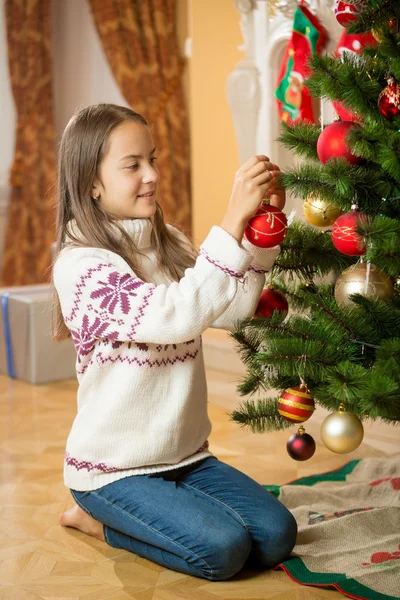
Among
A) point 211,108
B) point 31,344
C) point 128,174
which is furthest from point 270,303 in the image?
point 211,108

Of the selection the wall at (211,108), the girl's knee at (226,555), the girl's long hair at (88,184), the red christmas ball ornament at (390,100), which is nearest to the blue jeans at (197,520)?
the girl's knee at (226,555)

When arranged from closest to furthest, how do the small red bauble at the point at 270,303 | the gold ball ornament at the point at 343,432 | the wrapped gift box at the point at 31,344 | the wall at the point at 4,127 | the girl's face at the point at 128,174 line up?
the gold ball ornament at the point at 343,432
the small red bauble at the point at 270,303
the girl's face at the point at 128,174
the wrapped gift box at the point at 31,344
the wall at the point at 4,127

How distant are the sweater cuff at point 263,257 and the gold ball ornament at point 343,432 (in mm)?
382

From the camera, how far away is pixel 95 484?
1816mm

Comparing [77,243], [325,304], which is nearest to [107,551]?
[77,243]

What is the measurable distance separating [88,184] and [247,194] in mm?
449

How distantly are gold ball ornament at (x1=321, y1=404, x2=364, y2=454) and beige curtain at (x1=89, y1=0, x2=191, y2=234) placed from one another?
3645 millimetres

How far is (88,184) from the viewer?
71.7 inches

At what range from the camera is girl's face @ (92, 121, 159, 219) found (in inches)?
70.6

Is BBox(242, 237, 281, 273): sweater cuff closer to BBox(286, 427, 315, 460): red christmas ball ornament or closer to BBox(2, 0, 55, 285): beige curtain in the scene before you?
BBox(286, 427, 315, 460): red christmas ball ornament

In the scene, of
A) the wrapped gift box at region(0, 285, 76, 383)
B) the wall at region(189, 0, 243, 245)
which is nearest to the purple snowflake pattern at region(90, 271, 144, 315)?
the wrapped gift box at region(0, 285, 76, 383)

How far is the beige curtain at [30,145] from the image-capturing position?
4.95 meters

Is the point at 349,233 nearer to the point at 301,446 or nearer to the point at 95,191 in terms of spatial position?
the point at 301,446

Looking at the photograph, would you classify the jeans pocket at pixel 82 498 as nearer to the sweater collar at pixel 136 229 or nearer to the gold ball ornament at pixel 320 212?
the sweater collar at pixel 136 229
